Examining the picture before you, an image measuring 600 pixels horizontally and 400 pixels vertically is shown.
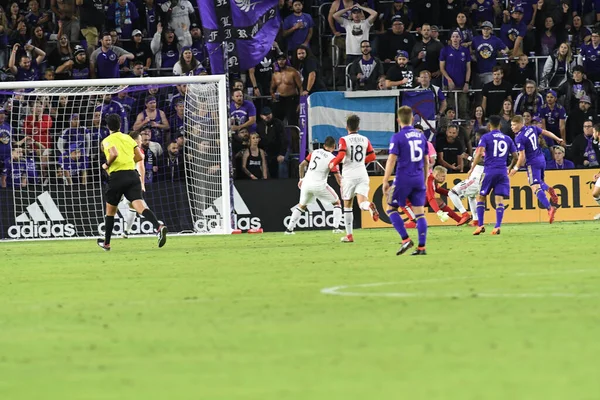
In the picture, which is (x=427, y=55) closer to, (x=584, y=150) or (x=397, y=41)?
(x=397, y=41)

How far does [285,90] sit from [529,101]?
18.5 ft

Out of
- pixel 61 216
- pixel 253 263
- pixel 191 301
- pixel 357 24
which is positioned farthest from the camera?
pixel 357 24

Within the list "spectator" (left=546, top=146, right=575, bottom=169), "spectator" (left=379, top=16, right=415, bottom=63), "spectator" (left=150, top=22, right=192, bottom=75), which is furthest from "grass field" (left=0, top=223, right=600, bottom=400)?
"spectator" (left=379, top=16, right=415, bottom=63)

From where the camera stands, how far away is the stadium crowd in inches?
1065

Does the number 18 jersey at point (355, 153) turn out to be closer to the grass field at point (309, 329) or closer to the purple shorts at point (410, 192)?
the purple shorts at point (410, 192)

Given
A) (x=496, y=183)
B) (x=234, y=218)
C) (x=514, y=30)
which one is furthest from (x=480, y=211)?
(x=514, y=30)

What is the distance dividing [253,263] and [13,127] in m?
13.2

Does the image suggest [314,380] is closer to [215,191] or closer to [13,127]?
[215,191]

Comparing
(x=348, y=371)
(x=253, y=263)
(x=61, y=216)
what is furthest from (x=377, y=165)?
(x=348, y=371)

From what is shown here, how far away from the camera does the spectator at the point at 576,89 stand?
93.4 ft

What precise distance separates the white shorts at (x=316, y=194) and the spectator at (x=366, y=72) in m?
4.31

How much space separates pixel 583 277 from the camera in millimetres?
11570

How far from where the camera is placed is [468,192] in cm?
2553

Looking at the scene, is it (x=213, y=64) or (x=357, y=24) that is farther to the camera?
(x=357, y=24)
